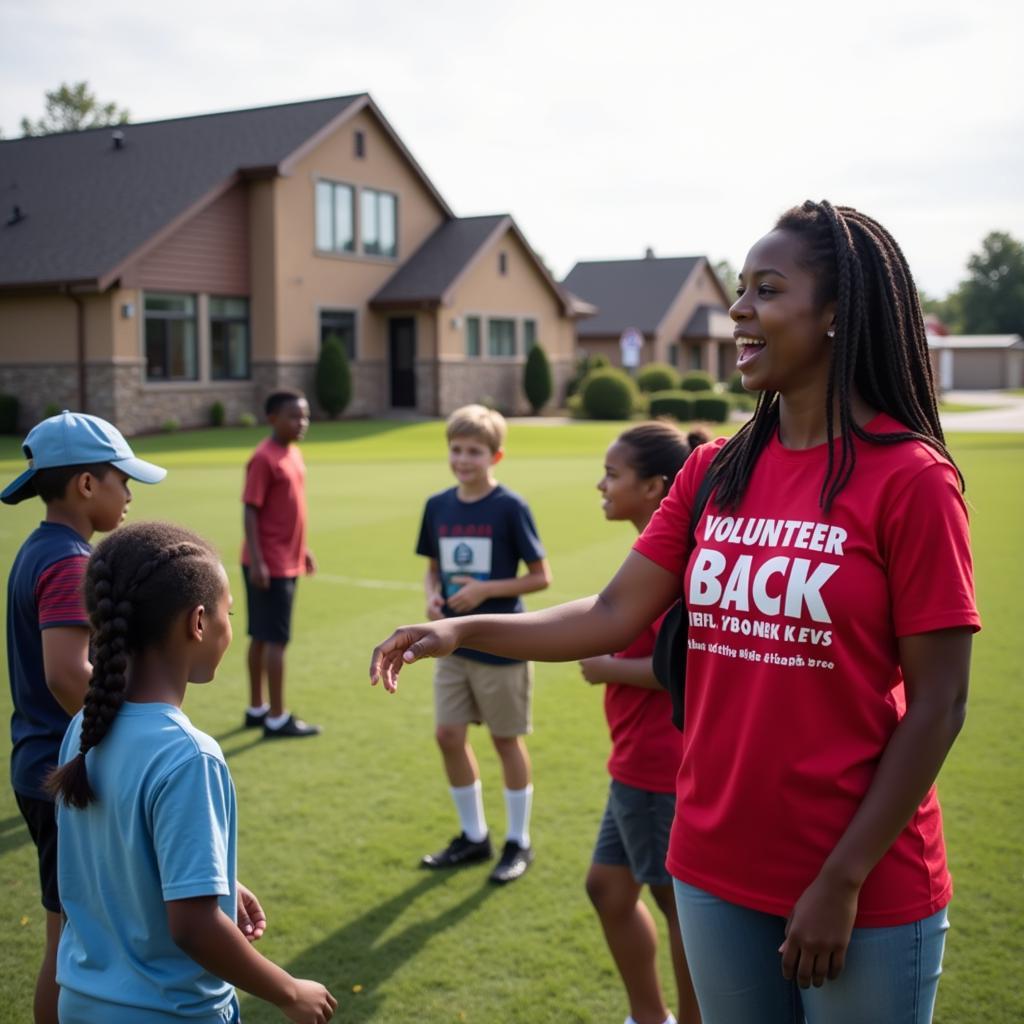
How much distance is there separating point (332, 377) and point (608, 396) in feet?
30.7

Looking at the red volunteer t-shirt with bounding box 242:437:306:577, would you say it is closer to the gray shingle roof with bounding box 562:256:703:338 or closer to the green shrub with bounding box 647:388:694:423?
the green shrub with bounding box 647:388:694:423

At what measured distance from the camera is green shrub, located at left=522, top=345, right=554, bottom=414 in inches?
1615

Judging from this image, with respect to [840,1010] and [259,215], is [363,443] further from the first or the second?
[840,1010]

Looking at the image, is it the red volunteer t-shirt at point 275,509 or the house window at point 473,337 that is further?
the house window at point 473,337

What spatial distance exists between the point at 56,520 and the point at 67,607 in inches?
14.3

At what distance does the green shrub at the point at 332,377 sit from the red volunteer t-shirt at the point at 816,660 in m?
32.8

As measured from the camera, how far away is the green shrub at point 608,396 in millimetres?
38125

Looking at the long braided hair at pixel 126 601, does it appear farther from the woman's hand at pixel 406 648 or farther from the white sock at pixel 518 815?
the white sock at pixel 518 815

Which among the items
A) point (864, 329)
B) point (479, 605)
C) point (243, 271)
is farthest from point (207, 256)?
point (864, 329)

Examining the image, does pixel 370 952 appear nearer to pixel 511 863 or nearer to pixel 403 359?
pixel 511 863

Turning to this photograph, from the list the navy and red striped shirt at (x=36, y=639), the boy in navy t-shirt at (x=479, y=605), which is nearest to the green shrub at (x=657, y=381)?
the boy in navy t-shirt at (x=479, y=605)

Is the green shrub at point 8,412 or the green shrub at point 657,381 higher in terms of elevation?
the green shrub at point 657,381

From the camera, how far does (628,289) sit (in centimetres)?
5984

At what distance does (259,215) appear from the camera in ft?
109
